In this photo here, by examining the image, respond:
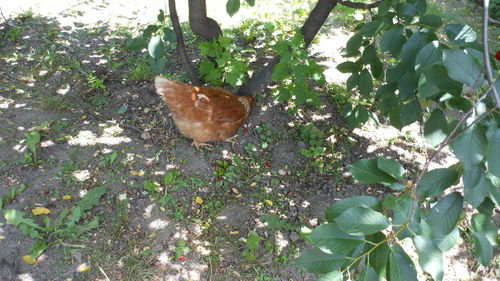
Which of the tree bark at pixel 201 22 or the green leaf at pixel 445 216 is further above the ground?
the green leaf at pixel 445 216

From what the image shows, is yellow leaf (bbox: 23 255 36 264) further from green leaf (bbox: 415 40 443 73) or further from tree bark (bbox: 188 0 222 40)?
green leaf (bbox: 415 40 443 73)

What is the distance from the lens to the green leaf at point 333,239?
1092 millimetres

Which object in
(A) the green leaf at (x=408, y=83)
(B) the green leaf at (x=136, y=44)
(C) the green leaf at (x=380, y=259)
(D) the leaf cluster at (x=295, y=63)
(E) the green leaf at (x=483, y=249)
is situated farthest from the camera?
(D) the leaf cluster at (x=295, y=63)

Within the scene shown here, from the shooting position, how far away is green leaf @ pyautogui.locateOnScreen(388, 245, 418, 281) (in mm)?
1041

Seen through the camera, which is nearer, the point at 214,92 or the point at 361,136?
the point at 214,92

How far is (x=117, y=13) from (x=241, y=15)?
170 cm

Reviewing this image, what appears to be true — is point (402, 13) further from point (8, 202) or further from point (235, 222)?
point (8, 202)

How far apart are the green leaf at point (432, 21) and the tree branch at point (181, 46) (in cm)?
202

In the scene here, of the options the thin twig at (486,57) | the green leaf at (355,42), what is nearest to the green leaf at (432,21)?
the green leaf at (355,42)

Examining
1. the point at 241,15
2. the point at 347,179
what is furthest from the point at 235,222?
the point at 241,15

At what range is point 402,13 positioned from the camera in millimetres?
1872

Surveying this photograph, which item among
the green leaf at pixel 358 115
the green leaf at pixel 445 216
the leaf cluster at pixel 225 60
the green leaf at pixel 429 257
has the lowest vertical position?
the green leaf at pixel 358 115

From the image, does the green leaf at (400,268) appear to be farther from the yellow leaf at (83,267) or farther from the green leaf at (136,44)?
the green leaf at (136,44)

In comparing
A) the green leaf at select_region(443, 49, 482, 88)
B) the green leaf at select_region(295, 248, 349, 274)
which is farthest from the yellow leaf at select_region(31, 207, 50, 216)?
the green leaf at select_region(443, 49, 482, 88)
